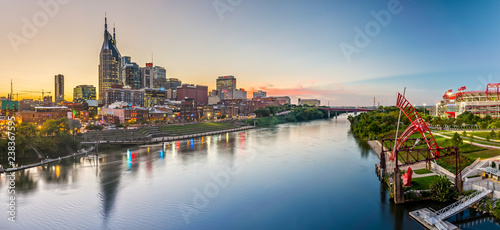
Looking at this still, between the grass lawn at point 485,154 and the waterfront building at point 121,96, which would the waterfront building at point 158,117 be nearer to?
the waterfront building at point 121,96

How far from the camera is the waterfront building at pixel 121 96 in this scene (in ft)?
472

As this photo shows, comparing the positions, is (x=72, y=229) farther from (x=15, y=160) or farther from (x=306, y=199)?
(x=15, y=160)

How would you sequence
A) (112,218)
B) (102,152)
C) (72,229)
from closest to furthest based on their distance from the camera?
(72,229)
(112,218)
(102,152)

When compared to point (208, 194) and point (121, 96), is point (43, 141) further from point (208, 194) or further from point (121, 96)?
point (121, 96)

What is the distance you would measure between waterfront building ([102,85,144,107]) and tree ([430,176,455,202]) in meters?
133

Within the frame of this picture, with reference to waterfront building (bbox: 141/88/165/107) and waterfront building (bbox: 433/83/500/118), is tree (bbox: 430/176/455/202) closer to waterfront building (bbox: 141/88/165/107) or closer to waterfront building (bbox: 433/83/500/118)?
waterfront building (bbox: 433/83/500/118)

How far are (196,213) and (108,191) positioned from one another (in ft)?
36.7

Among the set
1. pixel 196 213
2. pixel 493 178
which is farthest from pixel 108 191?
pixel 493 178

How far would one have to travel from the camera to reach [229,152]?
163ft

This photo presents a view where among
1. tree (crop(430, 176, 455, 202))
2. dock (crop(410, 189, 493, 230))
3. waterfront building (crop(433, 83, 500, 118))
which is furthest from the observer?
waterfront building (crop(433, 83, 500, 118))

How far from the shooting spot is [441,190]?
72.4 ft

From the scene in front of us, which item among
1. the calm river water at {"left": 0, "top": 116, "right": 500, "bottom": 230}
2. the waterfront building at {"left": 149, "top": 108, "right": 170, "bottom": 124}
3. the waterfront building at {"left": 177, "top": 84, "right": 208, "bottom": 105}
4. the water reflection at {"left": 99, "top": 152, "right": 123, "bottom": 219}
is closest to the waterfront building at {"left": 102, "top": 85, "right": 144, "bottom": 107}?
the waterfront building at {"left": 177, "top": 84, "right": 208, "bottom": 105}

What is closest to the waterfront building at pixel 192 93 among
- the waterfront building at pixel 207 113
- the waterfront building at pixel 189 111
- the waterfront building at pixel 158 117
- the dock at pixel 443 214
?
the waterfront building at pixel 207 113

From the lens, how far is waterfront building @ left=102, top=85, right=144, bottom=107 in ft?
472
